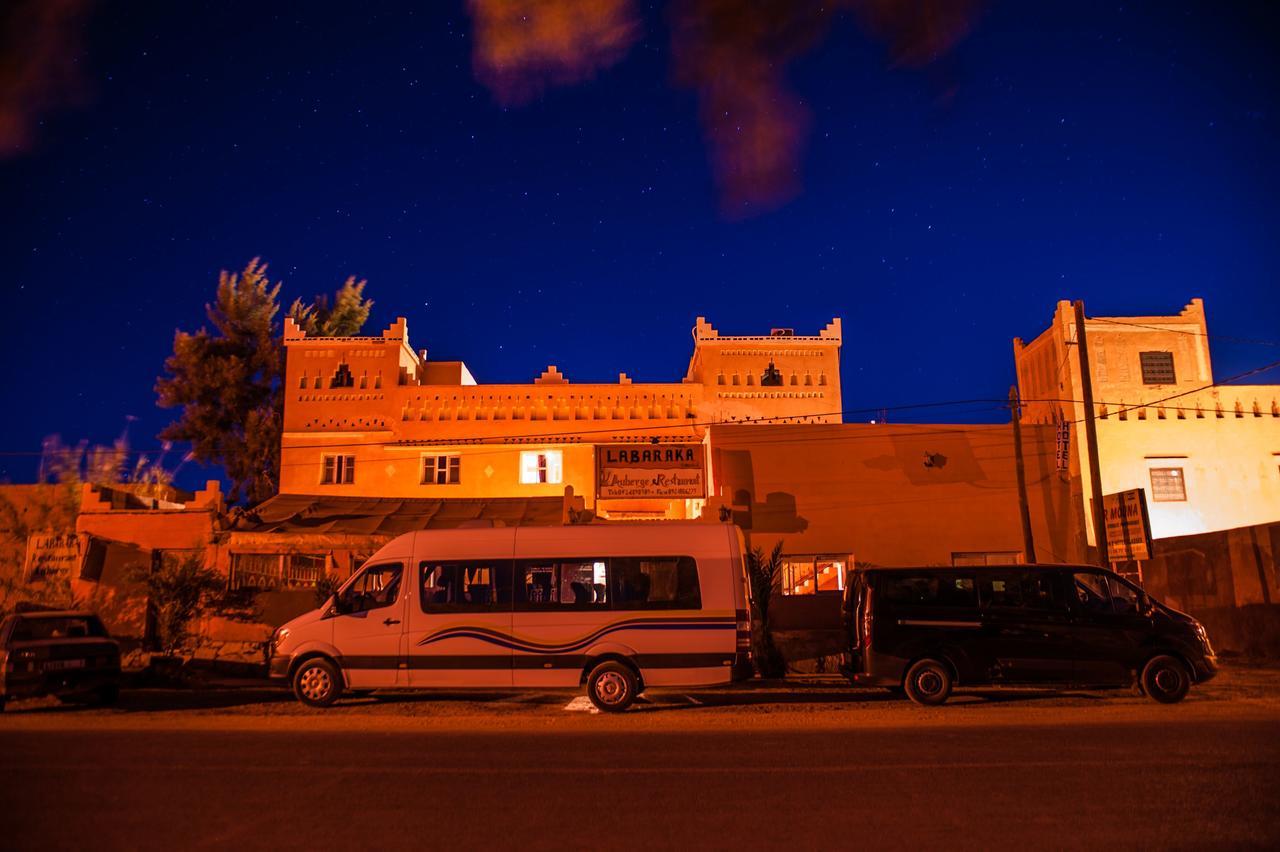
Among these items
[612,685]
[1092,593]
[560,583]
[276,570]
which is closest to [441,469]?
[276,570]

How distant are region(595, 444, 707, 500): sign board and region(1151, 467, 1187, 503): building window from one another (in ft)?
48.4

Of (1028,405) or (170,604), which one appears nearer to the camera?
(170,604)

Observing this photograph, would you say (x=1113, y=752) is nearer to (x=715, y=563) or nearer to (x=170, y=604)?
(x=715, y=563)

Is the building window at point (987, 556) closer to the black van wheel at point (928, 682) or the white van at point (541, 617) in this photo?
the black van wheel at point (928, 682)

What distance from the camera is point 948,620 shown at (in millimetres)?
14328

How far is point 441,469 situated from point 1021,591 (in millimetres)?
21938

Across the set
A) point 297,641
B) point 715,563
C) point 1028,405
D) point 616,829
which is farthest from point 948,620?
point 1028,405

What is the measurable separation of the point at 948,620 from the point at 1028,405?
2234cm

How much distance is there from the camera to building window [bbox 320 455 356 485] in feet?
106

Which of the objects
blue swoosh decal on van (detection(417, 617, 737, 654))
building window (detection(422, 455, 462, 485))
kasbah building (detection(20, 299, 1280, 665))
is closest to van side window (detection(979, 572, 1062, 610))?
blue swoosh decal on van (detection(417, 617, 737, 654))

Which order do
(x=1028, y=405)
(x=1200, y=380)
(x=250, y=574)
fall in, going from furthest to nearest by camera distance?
1. (x=1028, y=405)
2. (x=1200, y=380)
3. (x=250, y=574)

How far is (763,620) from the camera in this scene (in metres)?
20.3

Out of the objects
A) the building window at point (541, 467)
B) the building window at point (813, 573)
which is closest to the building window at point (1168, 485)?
the building window at point (813, 573)

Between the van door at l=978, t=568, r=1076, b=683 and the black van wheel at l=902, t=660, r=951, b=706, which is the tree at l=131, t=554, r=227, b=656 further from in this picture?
the van door at l=978, t=568, r=1076, b=683
